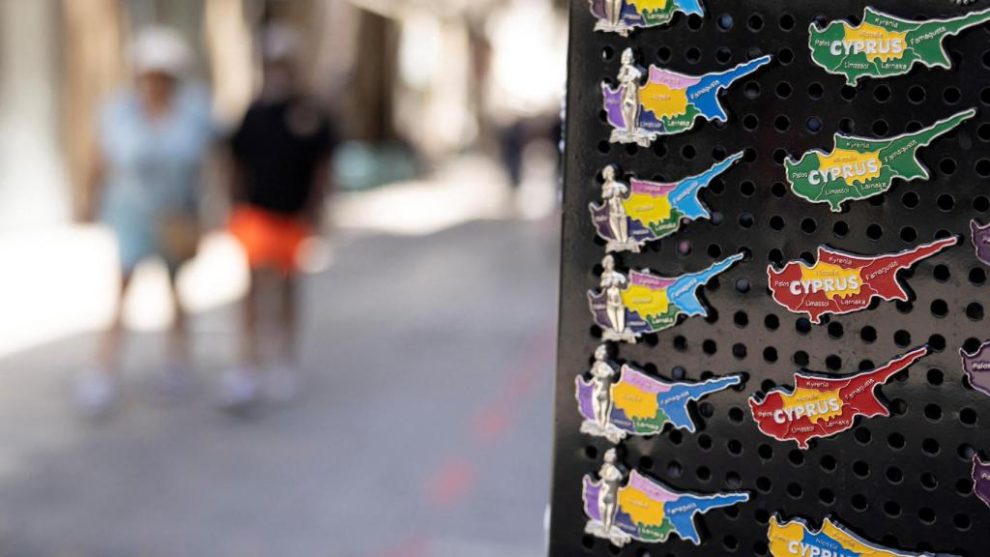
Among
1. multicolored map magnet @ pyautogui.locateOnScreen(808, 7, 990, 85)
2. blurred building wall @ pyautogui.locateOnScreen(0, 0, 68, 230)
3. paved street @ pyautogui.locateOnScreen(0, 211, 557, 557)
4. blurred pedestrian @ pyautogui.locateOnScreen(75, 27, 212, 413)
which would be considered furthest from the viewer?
blurred building wall @ pyautogui.locateOnScreen(0, 0, 68, 230)

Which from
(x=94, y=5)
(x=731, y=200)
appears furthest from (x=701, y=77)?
(x=94, y=5)

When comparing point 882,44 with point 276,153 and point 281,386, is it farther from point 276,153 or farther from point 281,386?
point 281,386

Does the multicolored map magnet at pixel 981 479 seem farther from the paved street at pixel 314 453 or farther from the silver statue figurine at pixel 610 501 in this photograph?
the paved street at pixel 314 453

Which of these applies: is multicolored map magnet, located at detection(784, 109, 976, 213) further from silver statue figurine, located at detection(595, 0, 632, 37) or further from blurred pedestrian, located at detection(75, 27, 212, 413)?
blurred pedestrian, located at detection(75, 27, 212, 413)

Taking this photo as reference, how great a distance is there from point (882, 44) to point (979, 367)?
0.48m

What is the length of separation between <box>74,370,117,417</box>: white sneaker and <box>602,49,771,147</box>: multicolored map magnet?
5.80 metres

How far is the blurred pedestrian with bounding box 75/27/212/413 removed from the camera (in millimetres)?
7227

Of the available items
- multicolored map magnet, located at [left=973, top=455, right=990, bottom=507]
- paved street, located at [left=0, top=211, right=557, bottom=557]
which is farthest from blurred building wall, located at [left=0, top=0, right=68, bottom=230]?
multicolored map magnet, located at [left=973, top=455, right=990, bottom=507]

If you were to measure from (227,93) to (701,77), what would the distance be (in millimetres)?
15667

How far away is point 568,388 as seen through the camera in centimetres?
212

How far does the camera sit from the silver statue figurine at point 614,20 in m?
2.01

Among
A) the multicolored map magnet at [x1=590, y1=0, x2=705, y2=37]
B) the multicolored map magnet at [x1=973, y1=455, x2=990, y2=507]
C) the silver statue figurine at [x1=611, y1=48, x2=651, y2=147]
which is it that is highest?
the multicolored map magnet at [x1=590, y1=0, x2=705, y2=37]

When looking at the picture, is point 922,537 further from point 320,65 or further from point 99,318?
point 320,65

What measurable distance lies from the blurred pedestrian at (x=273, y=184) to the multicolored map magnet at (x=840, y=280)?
583cm
